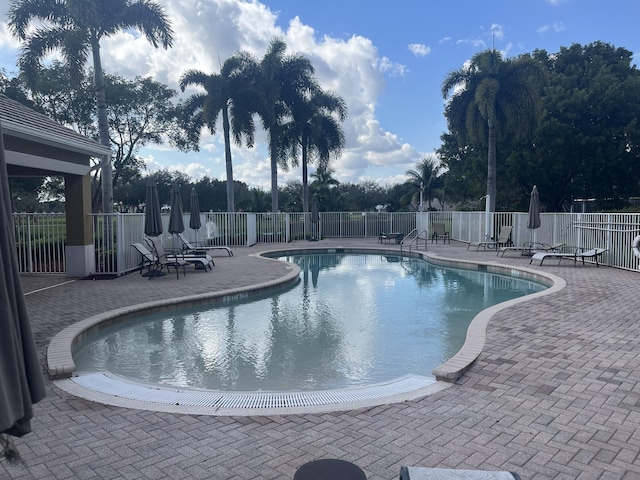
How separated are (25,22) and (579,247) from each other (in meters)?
18.5

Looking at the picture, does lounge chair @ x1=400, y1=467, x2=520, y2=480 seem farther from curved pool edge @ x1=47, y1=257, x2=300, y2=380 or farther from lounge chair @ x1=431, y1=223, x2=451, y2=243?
lounge chair @ x1=431, y1=223, x2=451, y2=243

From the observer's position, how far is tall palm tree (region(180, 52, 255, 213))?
22.2 metres

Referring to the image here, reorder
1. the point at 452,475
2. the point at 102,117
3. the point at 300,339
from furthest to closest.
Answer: the point at 102,117 < the point at 300,339 < the point at 452,475

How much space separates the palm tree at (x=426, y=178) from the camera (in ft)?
126

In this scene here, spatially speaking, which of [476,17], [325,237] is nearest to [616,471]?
[476,17]

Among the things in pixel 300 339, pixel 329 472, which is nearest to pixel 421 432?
pixel 329 472

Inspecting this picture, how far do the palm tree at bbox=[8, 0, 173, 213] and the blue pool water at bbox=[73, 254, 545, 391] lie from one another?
9019 mm

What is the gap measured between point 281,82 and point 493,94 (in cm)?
1075

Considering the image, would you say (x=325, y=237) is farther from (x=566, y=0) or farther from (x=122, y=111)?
(x=566, y=0)

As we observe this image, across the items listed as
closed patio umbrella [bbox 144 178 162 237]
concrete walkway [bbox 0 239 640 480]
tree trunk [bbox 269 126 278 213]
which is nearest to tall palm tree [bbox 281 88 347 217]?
tree trunk [bbox 269 126 278 213]

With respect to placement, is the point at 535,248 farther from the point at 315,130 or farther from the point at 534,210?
the point at 315,130

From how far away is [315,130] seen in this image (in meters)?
24.6

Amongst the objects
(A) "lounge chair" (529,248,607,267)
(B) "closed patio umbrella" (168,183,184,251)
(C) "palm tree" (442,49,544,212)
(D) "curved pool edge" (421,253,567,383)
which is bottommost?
(D) "curved pool edge" (421,253,567,383)

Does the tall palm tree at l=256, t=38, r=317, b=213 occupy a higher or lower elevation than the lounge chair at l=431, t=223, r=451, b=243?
higher
